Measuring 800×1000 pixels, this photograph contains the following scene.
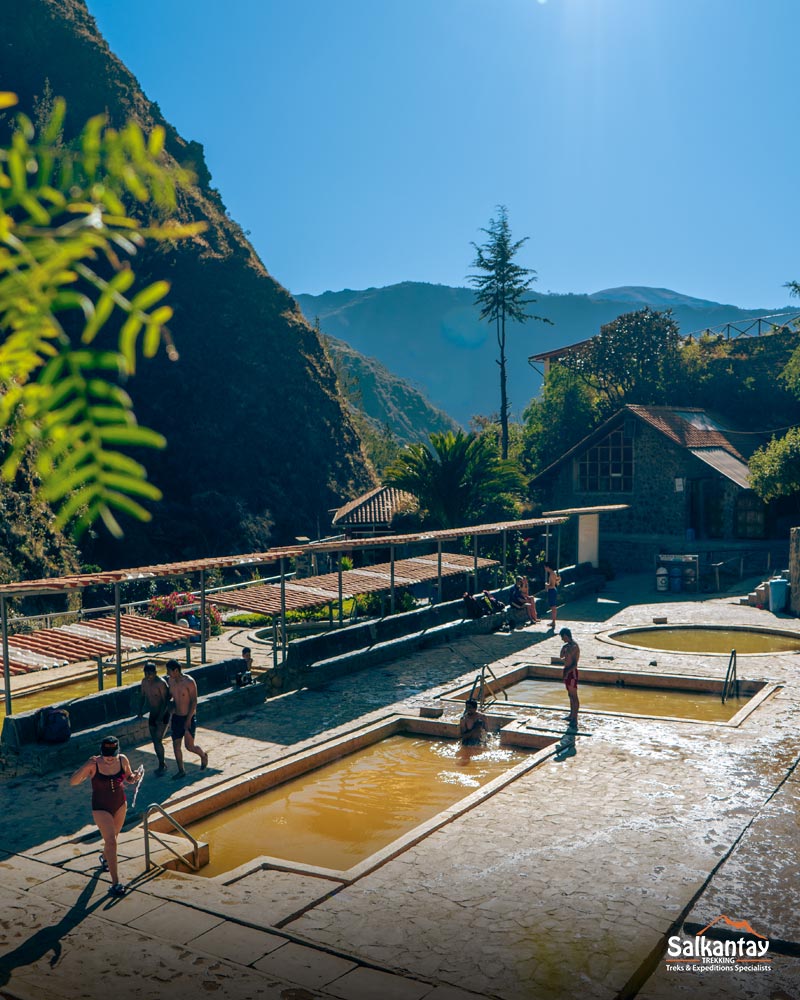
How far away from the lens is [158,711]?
12.5 metres

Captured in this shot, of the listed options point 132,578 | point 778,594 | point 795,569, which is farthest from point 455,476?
point 132,578

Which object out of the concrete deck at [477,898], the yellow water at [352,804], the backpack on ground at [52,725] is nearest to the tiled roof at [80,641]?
the backpack on ground at [52,725]

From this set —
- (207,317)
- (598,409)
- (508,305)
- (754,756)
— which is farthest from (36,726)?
(207,317)

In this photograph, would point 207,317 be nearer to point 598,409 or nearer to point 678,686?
point 598,409

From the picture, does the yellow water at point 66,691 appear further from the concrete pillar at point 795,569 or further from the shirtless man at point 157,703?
the concrete pillar at point 795,569

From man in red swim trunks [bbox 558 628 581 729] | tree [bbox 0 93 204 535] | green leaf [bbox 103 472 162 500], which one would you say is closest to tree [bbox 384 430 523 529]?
man in red swim trunks [bbox 558 628 581 729]

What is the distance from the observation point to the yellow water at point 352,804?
1063 centimetres

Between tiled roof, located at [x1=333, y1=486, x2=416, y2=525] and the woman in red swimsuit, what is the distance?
28695 mm

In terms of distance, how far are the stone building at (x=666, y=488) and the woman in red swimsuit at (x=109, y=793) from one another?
25.8 metres

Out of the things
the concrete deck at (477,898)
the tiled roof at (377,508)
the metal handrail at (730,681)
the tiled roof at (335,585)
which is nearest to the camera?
the concrete deck at (477,898)

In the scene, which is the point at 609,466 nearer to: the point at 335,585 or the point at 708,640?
the point at 708,640

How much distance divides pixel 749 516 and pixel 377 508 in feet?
48.9

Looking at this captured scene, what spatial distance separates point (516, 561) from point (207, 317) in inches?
1562

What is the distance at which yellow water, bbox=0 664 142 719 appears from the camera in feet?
57.6
